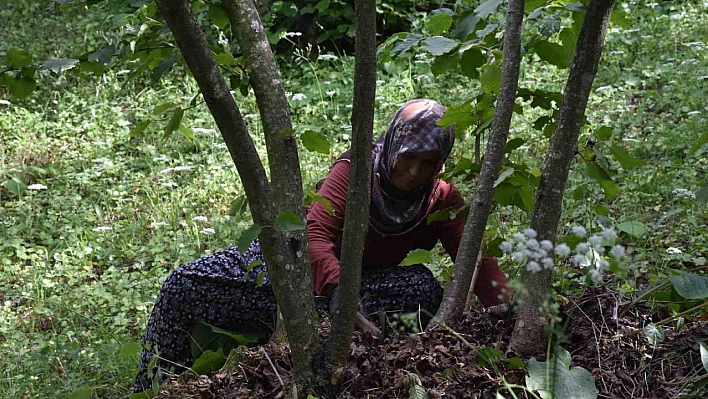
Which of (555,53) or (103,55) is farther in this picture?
(555,53)

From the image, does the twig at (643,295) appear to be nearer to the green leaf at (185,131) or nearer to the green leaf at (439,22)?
the green leaf at (439,22)

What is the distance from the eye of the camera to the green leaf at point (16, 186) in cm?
490

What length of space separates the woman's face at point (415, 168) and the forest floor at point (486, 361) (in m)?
0.76

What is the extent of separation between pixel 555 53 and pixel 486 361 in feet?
3.00

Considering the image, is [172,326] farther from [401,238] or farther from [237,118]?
[237,118]

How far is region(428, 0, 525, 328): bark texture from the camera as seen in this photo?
6.81 feet

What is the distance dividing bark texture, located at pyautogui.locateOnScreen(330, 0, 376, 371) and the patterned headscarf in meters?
0.99

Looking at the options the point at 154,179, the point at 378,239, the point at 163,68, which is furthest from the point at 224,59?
the point at 154,179

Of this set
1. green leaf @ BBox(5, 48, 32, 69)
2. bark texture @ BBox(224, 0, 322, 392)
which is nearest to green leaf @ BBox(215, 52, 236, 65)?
bark texture @ BBox(224, 0, 322, 392)

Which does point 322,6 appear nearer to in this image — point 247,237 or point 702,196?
point 702,196

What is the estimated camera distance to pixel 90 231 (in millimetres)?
4539

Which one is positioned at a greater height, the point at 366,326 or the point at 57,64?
the point at 57,64

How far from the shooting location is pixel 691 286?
1863mm

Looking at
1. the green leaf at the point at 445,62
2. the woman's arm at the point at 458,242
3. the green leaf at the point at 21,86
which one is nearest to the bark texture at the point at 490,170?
the green leaf at the point at 445,62
